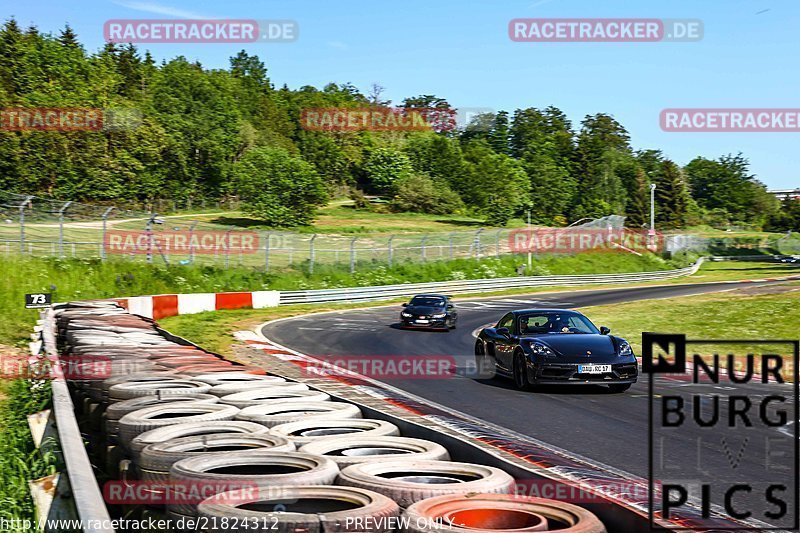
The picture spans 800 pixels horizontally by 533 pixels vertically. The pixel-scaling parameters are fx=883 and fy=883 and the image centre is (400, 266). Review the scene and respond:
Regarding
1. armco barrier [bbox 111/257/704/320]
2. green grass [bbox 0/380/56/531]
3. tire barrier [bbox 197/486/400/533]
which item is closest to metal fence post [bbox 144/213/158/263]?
armco barrier [bbox 111/257/704/320]

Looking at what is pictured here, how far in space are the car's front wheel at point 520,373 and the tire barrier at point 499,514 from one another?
392 inches

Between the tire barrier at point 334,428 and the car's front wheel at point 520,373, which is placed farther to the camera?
the car's front wheel at point 520,373

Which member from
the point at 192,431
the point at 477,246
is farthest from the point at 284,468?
the point at 477,246

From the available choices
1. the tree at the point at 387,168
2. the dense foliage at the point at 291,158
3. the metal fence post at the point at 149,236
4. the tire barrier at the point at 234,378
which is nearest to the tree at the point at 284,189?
the dense foliage at the point at 291,158

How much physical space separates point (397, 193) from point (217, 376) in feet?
332

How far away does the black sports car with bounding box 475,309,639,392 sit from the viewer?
13.5 meters

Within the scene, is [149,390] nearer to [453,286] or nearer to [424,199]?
[453,286]

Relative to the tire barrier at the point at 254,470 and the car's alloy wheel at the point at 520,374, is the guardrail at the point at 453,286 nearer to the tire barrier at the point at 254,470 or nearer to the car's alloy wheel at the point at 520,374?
the car's alloy wheel at the point at 520,374

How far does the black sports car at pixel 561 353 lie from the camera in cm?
1352

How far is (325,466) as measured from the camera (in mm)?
4910

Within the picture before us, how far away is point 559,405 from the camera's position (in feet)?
42.1

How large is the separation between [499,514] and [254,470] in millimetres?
1697

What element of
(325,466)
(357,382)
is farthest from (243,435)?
(357,382)

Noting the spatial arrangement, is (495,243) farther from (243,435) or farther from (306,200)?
(243,435)
